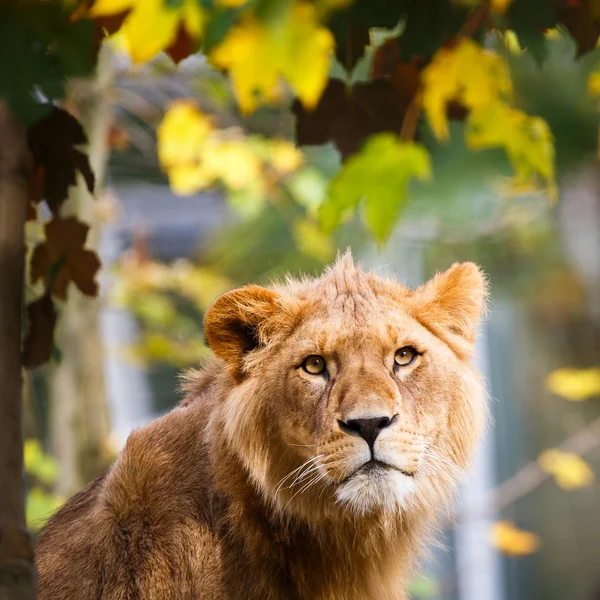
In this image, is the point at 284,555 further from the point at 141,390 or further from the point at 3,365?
the point at 141,390

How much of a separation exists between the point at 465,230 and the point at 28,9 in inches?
280

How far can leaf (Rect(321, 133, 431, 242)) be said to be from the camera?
202 cm

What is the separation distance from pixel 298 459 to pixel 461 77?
1.07 m

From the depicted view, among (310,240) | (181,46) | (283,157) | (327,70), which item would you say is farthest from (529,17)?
(310,240)

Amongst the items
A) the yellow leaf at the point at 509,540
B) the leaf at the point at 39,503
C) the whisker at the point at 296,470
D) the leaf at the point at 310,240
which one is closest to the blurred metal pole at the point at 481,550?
the yellow leaf at the point at 509,540

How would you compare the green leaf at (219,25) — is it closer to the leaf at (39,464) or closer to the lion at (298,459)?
the lion at (298,459)

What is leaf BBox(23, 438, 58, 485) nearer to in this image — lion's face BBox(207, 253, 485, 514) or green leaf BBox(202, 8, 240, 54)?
lion's face BBox(207, 253, 485, 514)

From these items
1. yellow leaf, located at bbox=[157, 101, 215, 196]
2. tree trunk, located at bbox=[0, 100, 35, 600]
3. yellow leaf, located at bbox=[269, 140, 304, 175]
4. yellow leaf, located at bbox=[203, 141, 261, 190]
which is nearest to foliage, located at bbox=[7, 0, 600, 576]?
tree trunk, located at bbox=[0, 100, 35, 600]

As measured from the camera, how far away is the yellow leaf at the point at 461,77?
2.56 m

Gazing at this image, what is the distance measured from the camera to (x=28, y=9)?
193cm

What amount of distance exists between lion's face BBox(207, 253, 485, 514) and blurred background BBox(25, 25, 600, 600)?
36 centimetres

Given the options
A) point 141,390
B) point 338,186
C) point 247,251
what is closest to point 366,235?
point 247,251

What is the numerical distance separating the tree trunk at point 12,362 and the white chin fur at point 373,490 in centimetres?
79

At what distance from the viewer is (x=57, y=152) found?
2.46m
